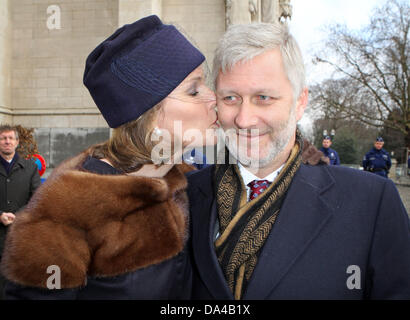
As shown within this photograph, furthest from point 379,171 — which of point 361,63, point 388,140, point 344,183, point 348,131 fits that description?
point 388,140

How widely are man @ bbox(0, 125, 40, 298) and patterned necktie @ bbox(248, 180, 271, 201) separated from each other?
3.68m

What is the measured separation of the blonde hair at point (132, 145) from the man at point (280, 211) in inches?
13.6

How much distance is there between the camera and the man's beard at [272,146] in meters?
1.65

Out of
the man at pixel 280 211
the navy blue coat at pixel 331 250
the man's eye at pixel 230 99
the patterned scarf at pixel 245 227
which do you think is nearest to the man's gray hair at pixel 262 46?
the man at pixel 280 211

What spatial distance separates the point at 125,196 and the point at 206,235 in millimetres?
412

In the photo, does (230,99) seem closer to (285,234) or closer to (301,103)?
(301,103)

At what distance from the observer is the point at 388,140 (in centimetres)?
3959

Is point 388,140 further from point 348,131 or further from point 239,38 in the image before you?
point 239,38

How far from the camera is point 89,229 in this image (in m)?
1.43

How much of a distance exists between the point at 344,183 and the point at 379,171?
11.0 m

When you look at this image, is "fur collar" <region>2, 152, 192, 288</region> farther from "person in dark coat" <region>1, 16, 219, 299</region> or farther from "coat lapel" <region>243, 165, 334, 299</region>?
"coat lapel" <region>243, 165, 334, 299</region>

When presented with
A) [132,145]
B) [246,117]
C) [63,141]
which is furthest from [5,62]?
[246,117]

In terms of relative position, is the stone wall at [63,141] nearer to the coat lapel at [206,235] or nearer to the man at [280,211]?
the coat lapel at [206,235]
